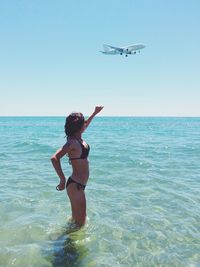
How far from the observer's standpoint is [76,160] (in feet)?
19.0

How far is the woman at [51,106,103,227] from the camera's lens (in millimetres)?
5475

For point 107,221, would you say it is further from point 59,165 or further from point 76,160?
point 59,165

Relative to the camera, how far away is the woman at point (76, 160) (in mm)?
5475

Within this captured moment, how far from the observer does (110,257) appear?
5.77 m

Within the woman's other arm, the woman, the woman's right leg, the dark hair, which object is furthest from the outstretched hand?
the woman's right leg

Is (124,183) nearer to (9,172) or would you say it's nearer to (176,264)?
(9,172)

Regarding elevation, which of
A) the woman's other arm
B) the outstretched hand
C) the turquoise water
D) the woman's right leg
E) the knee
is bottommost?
the turquoise water

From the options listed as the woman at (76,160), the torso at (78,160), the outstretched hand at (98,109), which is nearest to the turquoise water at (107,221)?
the woman at (76,160)

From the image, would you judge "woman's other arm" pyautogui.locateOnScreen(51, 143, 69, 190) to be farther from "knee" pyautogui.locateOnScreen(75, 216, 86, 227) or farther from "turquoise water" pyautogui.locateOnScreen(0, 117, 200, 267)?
"turquoise water" pyautogui.locateOnScreen(0, 117, 200, 267)

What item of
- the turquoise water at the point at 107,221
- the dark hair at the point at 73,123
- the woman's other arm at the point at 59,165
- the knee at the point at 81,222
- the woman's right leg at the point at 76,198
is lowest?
the turquoise water at the point at 107,221

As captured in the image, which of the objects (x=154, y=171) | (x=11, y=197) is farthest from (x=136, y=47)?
(x=11, y=197)

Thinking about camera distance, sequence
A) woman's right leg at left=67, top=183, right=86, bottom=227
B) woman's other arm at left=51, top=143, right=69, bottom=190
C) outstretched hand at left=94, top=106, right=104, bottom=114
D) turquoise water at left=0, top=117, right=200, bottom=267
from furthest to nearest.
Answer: outstretched hand at left=94, top=106, right=104, bottom=114 → woman's right leg at left=67, top=183, right=86, bottom=227 → turquoise water at left=0, top=117, right=200, bottom=267 → woman's other arm at left=51, top=143, right=69, bottom=190

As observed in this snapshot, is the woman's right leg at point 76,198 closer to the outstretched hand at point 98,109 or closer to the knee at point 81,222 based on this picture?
the knee at point 81,222

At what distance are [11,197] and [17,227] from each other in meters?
2.41
